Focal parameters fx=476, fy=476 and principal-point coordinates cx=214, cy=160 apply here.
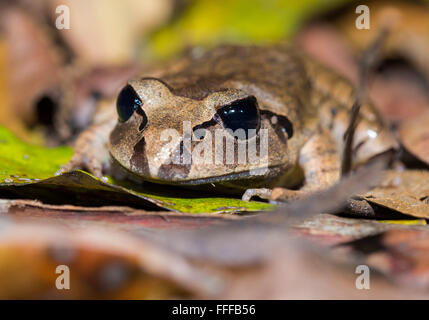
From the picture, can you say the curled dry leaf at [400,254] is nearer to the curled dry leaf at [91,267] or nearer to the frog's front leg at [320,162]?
the curled dry leaf at [91,267]

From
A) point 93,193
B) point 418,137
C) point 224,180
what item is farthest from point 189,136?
point 418,137

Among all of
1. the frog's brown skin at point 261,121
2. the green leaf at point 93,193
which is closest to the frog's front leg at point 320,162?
the frog's brown skin at point 261,121

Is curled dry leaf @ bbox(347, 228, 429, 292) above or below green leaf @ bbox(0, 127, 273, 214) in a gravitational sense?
below

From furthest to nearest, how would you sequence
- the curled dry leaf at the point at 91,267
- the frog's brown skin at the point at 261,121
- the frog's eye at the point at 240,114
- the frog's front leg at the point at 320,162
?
1. the frog's front leg at the point at 320,162
2. the frog's eye at the point at 240,114
3. the frog's brown skin at the point at 261,121
4. the curled dry leaf at the point at 91,267

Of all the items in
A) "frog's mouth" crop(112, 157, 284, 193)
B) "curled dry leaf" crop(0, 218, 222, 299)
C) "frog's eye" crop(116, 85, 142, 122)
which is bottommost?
"curled dry leaf" crop(0, 218, 222, 299)

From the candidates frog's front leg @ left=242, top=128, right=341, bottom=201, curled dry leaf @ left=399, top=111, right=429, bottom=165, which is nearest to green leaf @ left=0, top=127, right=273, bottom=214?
frog's front leg @ left=242, top=128, right=341, bottom=201

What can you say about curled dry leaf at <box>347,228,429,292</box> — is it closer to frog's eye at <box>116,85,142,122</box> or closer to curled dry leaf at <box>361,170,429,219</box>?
curled dry leaf at <box>361,170,429,219</box>

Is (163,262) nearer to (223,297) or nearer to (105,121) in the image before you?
(223,297)
